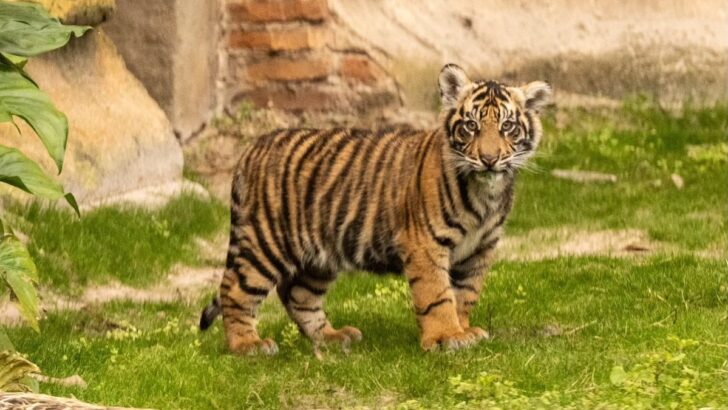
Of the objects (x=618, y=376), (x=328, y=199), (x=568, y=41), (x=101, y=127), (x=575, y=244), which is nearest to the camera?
(x=618, y=376)

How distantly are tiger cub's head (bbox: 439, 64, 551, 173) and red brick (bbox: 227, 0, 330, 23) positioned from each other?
17.3 ft

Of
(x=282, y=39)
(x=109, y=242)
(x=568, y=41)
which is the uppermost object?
(x=568, y=41)

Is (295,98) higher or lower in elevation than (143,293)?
higher

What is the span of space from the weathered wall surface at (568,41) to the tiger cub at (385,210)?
4.98 metres

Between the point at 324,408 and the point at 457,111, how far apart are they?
176 cm

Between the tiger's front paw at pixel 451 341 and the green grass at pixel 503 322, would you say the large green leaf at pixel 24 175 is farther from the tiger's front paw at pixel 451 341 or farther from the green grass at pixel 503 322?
the tiger's front paw at pixel 451 341

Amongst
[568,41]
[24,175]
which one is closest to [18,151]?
[24,175]

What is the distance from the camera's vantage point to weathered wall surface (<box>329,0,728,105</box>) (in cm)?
1322

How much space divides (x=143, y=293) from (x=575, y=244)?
2958 mm

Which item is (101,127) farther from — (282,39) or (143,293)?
(282,39)

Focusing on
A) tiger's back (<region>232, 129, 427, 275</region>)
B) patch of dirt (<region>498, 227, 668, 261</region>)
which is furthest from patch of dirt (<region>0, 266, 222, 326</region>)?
patch of dirt (<region>498, 227, 668, 261</region>)

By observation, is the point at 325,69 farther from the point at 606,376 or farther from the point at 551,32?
the point at 606,376

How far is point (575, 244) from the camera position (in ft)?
34.2

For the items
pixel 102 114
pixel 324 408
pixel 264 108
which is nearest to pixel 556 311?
pixel 324 408
